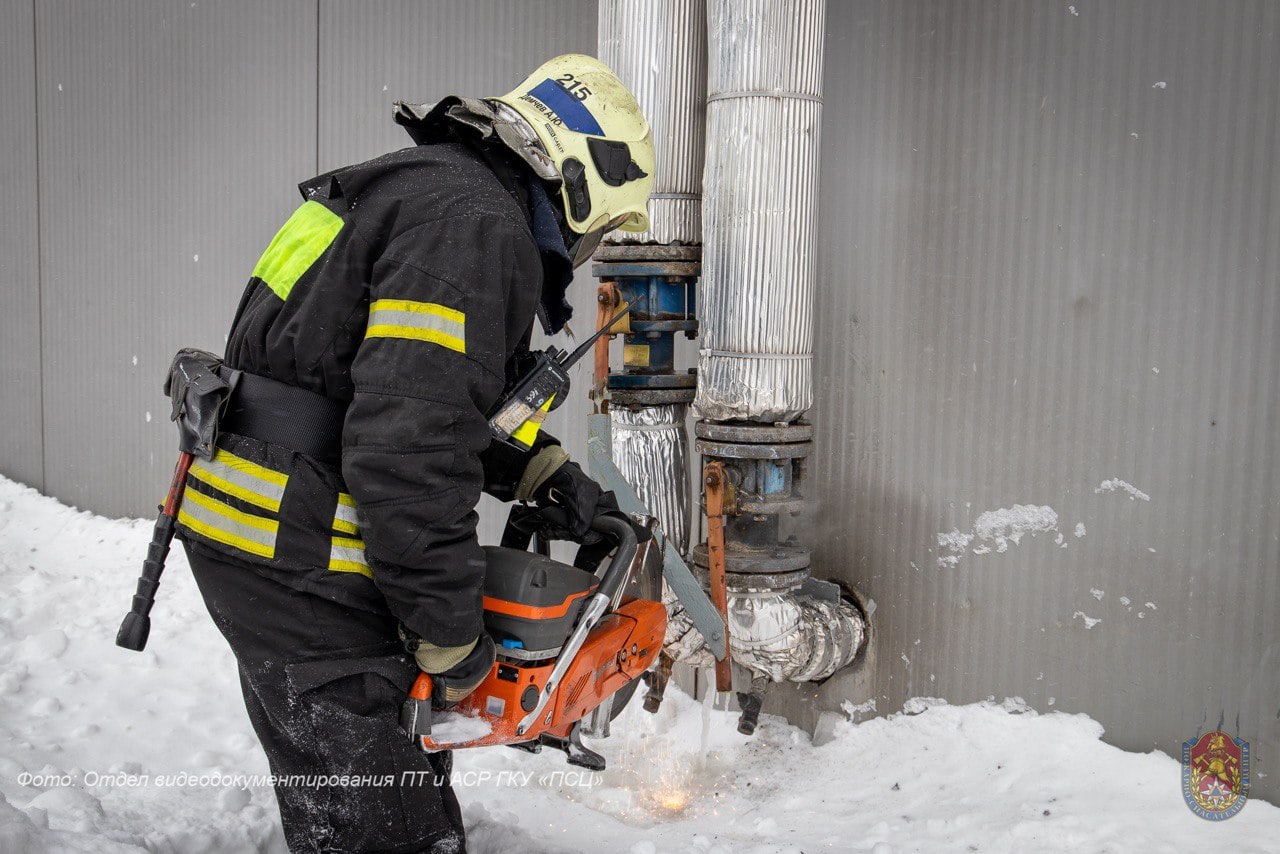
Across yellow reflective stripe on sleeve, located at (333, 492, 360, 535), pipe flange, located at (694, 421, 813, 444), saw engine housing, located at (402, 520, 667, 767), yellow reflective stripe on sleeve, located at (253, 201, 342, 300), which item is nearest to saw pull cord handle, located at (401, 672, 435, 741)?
saw engine housing, located at (402, 520, 667, 767)

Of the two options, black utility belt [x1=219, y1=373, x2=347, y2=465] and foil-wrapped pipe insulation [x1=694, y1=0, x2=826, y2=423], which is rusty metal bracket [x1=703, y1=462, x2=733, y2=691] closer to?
foil-wrapped pipe insulation [x1=694, y1=0, x2=826, y2=423]

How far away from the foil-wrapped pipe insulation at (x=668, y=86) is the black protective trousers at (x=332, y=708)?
1536 mm

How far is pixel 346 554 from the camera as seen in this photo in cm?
189

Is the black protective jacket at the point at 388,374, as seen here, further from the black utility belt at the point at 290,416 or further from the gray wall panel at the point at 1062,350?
the gray wall panel at the point at 1062,350

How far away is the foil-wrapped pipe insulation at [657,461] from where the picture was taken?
313 centimetres

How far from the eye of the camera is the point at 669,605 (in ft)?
10.2

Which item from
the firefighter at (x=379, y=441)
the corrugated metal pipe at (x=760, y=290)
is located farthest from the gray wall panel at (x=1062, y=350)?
the firefighter at (x=379, y=441)

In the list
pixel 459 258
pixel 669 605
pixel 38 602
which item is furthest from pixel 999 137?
pixel 38 602

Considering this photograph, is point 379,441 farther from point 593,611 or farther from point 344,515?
point 593,611

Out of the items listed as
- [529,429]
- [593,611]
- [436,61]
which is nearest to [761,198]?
[529,429]

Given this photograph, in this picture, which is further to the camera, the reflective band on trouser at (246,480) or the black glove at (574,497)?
the black glove at (574,497)

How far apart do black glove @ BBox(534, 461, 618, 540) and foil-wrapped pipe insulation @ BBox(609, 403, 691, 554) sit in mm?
656

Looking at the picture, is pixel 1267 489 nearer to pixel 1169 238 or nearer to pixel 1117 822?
pixel 1169 238

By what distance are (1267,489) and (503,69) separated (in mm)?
2991
